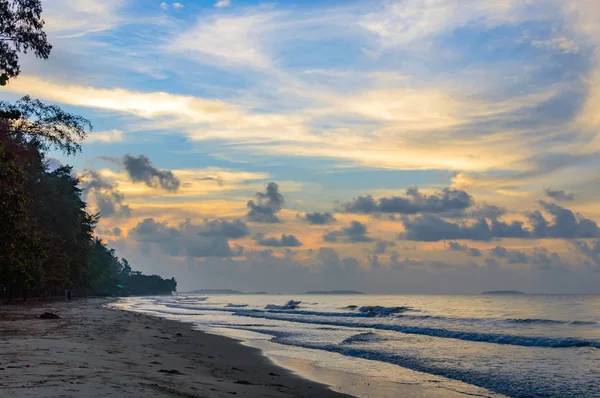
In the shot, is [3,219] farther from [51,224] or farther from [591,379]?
[51,224]

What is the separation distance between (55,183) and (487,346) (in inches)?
2644

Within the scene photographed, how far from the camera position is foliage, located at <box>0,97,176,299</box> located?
19.0 metres

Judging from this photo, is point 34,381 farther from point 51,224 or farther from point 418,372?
point 51,224

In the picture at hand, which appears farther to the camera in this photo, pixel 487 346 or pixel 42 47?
pixel 487 346

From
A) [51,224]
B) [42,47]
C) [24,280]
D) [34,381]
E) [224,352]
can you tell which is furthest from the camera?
[51,224]

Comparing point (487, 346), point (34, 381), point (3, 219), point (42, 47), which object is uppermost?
point (42, 47)

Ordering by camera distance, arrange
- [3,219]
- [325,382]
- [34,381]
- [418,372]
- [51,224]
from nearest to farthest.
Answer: [34,381]
[325,382]
[3,219]
[418,372]
[51,224]

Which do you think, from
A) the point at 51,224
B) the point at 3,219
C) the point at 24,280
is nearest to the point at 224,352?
the point at 3,219

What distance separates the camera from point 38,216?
67750mm

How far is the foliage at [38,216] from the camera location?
19.0 metres

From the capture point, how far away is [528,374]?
64.1 feet

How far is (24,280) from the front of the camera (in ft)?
183

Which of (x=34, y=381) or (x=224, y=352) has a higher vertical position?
(x=34, y=381)

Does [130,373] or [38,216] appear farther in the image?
[38,216]
